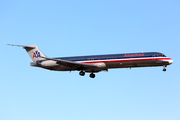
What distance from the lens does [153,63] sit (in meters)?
51.2

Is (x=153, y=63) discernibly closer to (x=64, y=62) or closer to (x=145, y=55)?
(x=145, y=55)

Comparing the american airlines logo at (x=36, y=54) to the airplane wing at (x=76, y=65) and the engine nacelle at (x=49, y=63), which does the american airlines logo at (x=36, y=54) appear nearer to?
the engine nacelle at (x=49, y=63)

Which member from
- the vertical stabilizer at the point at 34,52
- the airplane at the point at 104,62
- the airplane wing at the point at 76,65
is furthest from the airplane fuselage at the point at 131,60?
the vertical stabilizer at the point at 34,52

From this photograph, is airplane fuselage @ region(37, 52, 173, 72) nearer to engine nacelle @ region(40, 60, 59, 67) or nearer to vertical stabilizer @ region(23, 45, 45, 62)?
engine nacelle @ region(40, 60, 59, 67)

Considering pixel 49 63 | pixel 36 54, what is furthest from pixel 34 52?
pixel 49 63

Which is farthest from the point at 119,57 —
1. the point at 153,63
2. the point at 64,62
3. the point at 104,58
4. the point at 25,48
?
the point at 25,48

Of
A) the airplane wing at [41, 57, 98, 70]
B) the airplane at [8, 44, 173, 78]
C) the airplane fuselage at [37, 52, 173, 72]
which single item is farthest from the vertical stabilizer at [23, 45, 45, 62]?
the airplane fuselage at [37, 52, 173, 72]

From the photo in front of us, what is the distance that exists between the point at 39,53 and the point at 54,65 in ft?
21.0

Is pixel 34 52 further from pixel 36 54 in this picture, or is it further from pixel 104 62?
pixel 104 62

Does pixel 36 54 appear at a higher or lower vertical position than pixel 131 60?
higher

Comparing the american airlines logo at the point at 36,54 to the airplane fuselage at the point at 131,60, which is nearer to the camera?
the airplane fuselage at the point at 131,60

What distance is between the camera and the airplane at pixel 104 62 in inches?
2015

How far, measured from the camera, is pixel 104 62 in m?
52.9

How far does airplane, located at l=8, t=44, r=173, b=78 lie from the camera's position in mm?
51188
